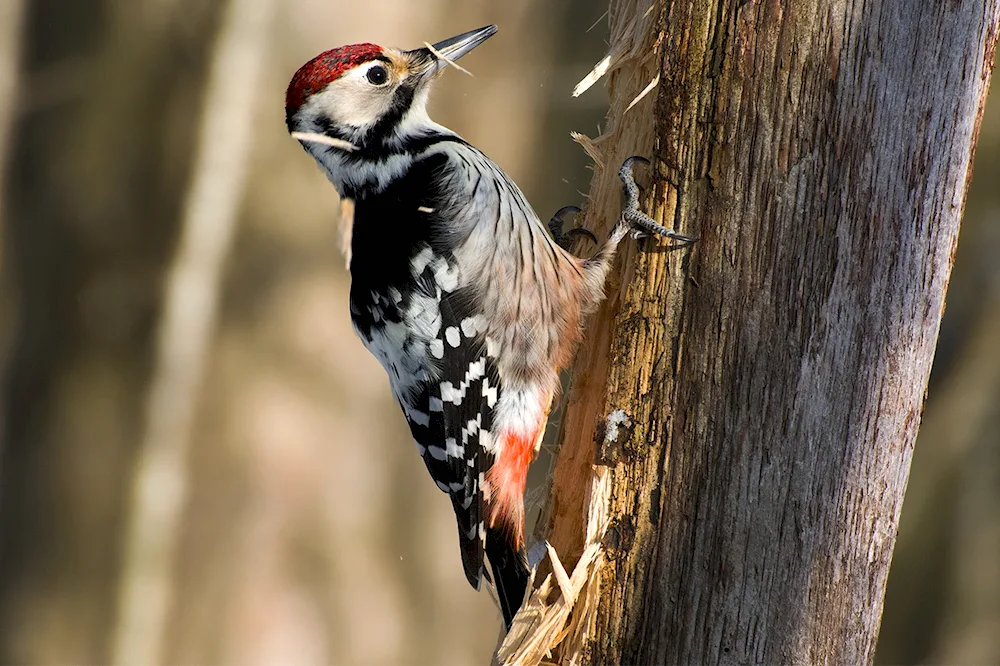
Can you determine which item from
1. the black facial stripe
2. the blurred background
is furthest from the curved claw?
the blurred background

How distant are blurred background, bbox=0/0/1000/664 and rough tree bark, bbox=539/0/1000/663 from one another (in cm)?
292

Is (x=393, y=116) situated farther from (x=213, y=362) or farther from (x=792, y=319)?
(x=213, y=362)

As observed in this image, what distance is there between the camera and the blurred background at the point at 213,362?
4.54 m

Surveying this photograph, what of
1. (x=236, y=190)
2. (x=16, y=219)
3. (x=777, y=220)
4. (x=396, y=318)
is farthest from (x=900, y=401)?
(x=16, y=219)

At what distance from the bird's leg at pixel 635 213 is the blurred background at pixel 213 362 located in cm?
267

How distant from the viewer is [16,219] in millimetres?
4703

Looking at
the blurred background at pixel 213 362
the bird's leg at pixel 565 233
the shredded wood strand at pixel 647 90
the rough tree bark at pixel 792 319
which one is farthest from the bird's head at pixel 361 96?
the blurred background at pixel 213 362

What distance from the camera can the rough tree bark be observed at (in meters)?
1.95

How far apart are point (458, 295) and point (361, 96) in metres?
0.66

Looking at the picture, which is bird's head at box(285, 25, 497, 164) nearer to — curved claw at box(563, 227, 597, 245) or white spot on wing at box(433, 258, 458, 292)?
white spot on wing at box(433, 258, 458, 292)

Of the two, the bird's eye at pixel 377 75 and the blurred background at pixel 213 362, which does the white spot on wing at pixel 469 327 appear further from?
the blurred background at pixel 213 362

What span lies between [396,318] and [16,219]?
295 centimetres

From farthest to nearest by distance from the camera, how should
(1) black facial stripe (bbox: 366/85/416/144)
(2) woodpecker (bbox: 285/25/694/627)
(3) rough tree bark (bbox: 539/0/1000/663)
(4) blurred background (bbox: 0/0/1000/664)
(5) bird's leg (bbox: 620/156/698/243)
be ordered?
(4) blurred background (bbox: 0/0/1000/664), (1) black facial stripe (bbox: 366/85/416/144), (2) woodpecker (bbox: 285/25/694/627), (5) bird's leg (bbox: 620/156/698/243), (3) rough tree bark (bbox: 539/0/1000/663)

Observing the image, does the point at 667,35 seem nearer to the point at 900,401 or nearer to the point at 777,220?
the point at 777,220
